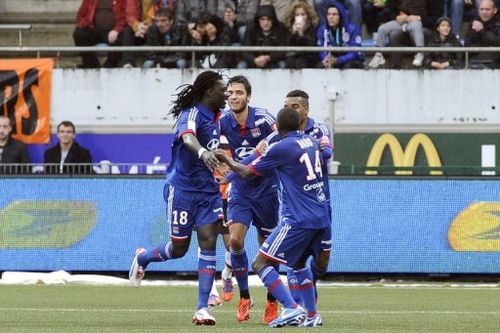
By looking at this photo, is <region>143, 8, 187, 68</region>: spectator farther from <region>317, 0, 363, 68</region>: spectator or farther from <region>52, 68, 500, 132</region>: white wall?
<region>317, 0, 363, 68</region>: spectator

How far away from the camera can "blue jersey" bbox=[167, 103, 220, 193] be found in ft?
41.6

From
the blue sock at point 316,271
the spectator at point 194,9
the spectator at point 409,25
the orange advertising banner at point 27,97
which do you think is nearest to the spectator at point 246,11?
the spectator at point 194,9

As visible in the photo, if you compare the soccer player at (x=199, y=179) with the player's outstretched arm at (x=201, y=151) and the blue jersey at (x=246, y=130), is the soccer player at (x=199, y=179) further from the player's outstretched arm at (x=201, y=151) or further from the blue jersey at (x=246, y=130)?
the blue jersey at (x=246, y=130)

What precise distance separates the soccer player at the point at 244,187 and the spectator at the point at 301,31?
27.1 ft

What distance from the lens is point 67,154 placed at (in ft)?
69.6

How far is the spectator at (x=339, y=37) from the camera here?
22484 mm

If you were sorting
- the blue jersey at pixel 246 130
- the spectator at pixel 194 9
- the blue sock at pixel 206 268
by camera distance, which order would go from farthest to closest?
the spectator at pixel 194 9
the blue jersey at pixel 246 130
the blue sock at pixel 206 268

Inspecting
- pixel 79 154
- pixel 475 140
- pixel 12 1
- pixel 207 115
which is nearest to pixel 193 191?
pixel 207 115

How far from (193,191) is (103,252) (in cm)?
737

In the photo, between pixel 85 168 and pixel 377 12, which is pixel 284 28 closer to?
pixel 377 12

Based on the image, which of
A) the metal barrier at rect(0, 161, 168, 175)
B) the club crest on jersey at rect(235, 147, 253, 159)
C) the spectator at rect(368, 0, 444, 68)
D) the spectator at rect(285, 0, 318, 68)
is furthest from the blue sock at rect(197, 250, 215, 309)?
the spectator at rect(368, 0, 444, 68)

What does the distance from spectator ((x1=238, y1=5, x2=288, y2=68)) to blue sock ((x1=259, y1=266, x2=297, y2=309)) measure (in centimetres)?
1060

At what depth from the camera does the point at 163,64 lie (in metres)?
22.9

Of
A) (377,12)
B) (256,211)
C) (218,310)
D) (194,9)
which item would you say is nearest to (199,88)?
(256,211)
